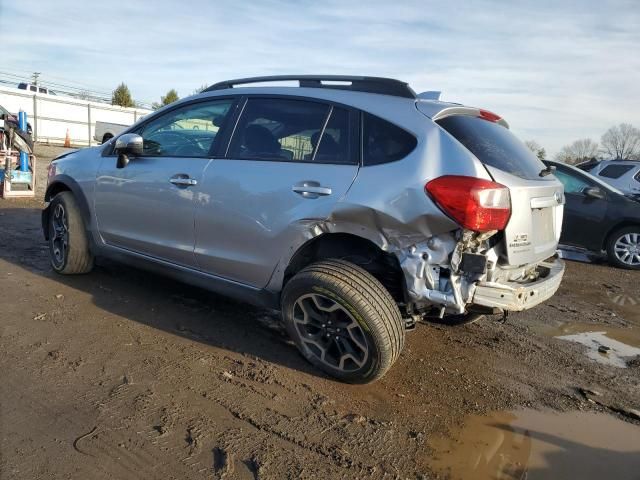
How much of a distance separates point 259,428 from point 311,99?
2.15 meters

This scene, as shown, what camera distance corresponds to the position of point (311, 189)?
3.33 m

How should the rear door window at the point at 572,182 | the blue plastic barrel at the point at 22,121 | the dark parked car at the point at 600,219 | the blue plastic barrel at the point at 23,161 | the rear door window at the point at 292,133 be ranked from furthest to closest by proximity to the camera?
the blue plastic barrel at the point at 22,121
the blue plastic barrel at the point at 23,161
the rear door window at the point at 572,182
the dark parked car at the point at 600,219
the rear door window at the point at 292,133

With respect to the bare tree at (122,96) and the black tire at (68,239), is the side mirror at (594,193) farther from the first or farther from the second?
the bare tree at (122,96)

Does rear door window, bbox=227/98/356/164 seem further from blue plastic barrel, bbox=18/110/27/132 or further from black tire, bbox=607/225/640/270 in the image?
blue plastic barrel, bbox=18/110/27/132

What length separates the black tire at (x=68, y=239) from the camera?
4859mm

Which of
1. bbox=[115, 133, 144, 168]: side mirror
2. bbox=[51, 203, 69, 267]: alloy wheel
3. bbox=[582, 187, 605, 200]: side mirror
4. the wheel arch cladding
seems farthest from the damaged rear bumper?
bbox=[582, 187, 605, 200]: side mirror

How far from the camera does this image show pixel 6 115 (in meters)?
10.1

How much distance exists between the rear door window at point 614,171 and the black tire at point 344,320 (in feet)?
32.5

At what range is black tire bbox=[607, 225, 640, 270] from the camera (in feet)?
26.7

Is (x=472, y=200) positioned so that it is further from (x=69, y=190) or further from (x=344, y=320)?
(x=69, y=190)

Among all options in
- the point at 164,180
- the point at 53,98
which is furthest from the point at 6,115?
the point at 53,98

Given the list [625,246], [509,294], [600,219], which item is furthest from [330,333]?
[625,246]

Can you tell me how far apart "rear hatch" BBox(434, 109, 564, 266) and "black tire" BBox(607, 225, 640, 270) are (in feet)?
17.2

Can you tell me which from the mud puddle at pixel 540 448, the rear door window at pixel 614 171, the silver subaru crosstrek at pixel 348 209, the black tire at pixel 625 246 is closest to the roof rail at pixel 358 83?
the silver subaru crosstrek at pixel 348 209
